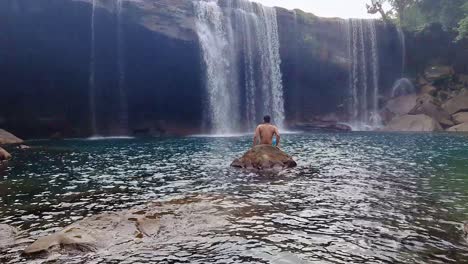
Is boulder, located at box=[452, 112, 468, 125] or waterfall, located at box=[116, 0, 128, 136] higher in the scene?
waterfall, located at box=[116, 0, 128, 136]

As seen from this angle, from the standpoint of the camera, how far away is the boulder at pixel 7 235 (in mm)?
6577

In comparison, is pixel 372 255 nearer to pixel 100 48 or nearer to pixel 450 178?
pixel 450 178

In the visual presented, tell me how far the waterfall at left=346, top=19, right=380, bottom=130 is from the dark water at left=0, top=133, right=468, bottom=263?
33000mm

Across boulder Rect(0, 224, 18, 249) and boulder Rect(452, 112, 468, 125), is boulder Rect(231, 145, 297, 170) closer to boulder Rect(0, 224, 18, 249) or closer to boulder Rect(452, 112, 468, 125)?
boulder Rect(0, 224, 18, 249)

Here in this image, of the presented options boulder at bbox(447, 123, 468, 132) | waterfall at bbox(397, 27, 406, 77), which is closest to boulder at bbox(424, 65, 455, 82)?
waterfall at bbox(397, 27, 406, 77)

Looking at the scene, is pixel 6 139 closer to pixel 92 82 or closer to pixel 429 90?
pixel 92 82

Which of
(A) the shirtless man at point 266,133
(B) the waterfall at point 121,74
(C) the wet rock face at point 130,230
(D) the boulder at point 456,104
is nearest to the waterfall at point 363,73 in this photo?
(D) the boulder at point 456,104

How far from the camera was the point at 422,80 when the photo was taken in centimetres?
4934

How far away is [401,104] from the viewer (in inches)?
1885

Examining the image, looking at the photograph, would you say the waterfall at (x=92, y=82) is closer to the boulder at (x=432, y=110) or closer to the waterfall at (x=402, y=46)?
the boulder at (x=432, y=110)

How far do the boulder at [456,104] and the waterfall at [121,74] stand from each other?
1484 inches

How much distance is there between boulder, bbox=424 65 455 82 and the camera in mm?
47625

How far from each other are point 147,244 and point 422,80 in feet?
168

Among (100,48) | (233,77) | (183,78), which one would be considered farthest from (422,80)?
(100,48)
